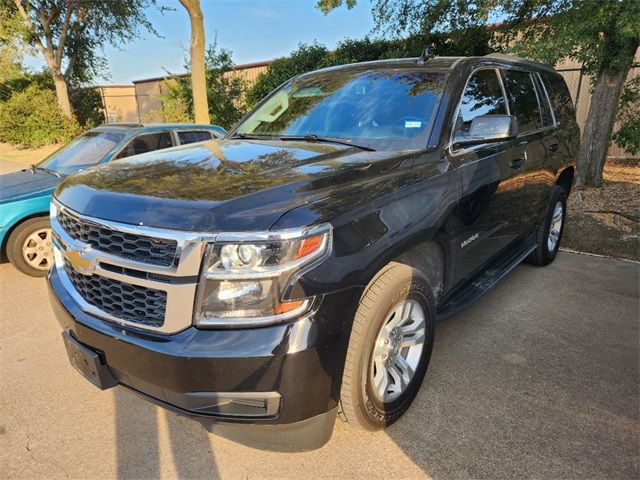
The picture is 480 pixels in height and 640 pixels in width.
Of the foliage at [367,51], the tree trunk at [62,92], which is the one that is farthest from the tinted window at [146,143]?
the tree trunk at [62,92]

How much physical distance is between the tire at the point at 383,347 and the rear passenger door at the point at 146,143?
4352mm

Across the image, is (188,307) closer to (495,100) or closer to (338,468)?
(338,468)

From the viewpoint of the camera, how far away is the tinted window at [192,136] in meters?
6.31

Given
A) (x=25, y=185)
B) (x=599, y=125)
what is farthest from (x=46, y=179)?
(x=599, y=125)

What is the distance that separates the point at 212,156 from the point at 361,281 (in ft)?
4.33

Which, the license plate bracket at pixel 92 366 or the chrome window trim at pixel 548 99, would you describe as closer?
the license plate bracket at pixel 92 366

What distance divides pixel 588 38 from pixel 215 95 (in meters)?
12.7

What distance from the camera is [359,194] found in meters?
2.13

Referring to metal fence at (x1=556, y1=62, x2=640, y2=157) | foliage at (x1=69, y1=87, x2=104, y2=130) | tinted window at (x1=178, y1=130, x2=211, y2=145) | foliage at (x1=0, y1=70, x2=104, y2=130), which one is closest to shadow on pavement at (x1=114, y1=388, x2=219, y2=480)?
tinted window at (x1=178, y1=130, x2=211, y2=145)

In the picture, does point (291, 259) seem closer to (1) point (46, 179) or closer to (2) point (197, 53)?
(1) point (46, 179)

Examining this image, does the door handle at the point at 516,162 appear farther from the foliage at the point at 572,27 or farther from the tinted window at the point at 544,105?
the foliage at the point at 572,27

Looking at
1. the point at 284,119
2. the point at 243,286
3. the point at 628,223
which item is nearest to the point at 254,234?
the point at 243,286

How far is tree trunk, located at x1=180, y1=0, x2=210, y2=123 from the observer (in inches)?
416

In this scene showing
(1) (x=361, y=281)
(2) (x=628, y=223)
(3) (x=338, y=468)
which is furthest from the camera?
(2) (x=628, y=223)
